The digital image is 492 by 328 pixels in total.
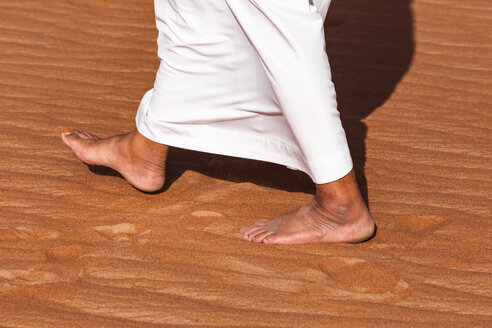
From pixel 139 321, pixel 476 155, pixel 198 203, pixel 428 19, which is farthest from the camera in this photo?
pixel 428 19

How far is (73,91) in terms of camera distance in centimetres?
406

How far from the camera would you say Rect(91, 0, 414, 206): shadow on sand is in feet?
11.0

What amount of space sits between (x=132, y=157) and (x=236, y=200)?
44 cm

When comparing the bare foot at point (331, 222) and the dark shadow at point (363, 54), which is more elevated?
the bare foot at point (331, 222)

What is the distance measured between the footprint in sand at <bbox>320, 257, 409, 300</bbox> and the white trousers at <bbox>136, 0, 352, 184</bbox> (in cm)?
29

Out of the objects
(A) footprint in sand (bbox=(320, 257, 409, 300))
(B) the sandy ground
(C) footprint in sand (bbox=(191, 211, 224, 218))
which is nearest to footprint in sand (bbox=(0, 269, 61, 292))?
(B) the sandy ground

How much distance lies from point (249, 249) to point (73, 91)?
1679mm

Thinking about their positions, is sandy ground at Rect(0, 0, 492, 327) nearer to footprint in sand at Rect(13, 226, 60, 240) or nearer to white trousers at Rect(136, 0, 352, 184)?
footprint in sand at Rect(13, 226, 60, 240)

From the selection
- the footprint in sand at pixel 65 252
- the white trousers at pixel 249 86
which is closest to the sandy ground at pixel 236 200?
the footprint in sand at pixel 65 252

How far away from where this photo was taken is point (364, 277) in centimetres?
263

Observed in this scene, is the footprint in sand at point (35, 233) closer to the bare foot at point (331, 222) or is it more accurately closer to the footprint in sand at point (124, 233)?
the footprint in sand at point (124, 233)

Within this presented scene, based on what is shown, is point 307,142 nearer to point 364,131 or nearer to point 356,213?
point 356,213

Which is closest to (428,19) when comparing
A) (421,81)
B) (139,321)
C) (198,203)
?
(421,81)

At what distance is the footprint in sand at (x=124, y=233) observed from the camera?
9.32ft
